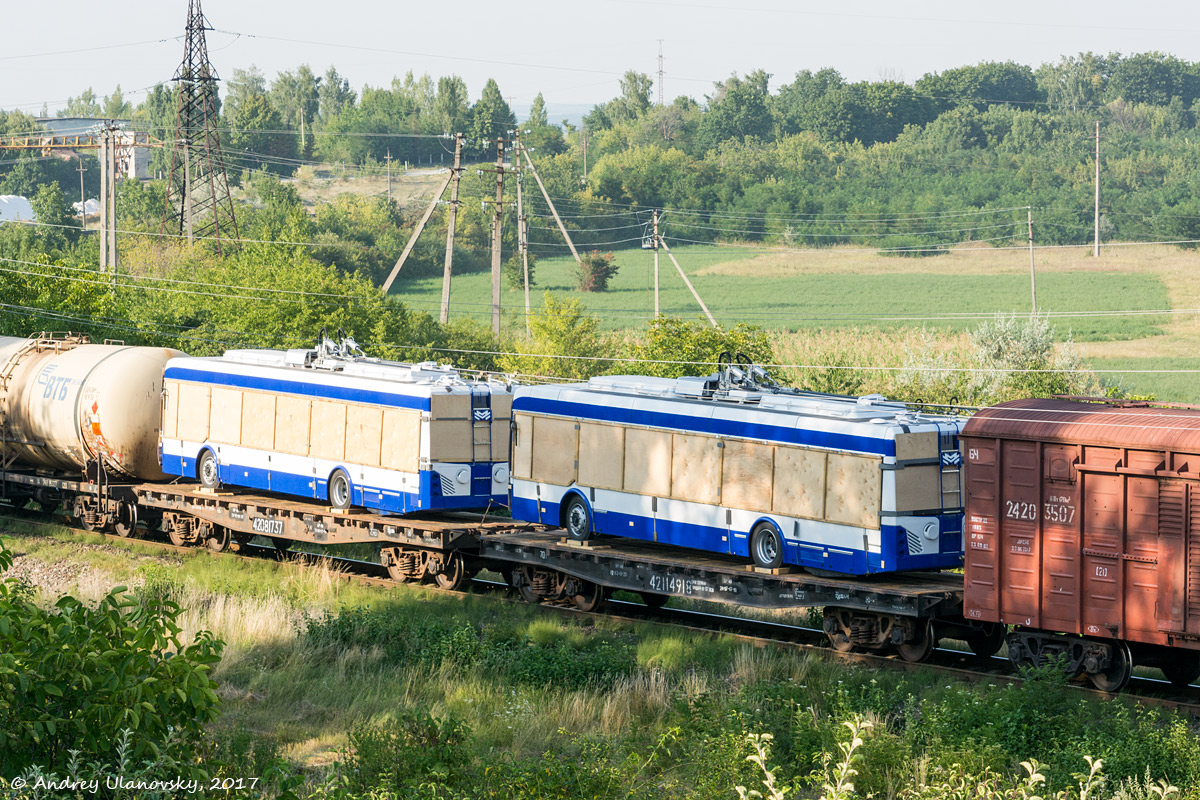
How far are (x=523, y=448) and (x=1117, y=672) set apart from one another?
36.2 feet

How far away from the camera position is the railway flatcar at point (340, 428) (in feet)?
76.7

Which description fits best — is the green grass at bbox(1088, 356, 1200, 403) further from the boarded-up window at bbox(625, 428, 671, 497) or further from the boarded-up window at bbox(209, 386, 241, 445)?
the boarded-up window at bbox(209, 386, 241, 445)

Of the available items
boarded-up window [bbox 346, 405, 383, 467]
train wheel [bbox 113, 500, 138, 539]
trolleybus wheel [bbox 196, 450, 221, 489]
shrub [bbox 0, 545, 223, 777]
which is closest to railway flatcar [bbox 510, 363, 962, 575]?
boarded-up window [bbox 346, 405, 383, 467]

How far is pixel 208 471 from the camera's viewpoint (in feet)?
92.1

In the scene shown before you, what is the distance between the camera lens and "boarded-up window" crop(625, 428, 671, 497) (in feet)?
67.9

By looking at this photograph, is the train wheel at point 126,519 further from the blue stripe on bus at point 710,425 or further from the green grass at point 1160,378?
the green grass at point 1160,378

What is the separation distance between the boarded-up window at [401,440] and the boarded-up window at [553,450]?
216 centimetres

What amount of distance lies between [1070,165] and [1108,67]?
4649cm

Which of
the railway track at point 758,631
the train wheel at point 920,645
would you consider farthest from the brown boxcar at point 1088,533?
the train wheel at point 920,645

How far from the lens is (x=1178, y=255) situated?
98.0 metres

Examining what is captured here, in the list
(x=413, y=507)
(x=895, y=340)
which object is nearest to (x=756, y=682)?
(x=413, y=507)

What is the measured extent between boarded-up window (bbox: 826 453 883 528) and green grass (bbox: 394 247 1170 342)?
5720 centimetres

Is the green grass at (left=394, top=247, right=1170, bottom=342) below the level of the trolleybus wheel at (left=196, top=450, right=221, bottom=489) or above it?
above

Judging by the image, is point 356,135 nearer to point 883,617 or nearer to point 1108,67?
point 1108,67
